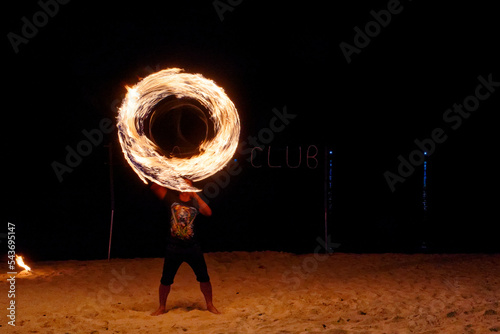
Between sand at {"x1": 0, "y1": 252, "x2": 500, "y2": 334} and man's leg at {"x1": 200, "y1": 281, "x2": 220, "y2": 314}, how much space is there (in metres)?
0.11

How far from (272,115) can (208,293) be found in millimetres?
4240

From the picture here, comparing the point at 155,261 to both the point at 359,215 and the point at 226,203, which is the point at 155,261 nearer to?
the point at 226,203

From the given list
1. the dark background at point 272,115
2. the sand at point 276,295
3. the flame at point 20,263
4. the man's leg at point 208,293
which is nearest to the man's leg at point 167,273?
the sand at point 276,295

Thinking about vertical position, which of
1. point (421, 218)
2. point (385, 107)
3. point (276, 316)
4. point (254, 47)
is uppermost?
point (254, 47)

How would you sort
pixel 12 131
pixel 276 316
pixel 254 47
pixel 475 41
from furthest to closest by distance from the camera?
pixel 475 41 → pixel 254 47 → pixel 12 131 → pixel 276 316

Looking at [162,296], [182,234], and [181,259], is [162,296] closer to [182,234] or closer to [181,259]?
[181,259]

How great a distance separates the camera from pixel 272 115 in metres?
8.85

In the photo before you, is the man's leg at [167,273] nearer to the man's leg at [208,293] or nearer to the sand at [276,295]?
the sand at [276,295]

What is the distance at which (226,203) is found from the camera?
9023 millimetres

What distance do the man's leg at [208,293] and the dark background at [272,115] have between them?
3546 mm

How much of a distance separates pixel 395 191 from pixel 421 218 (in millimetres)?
731

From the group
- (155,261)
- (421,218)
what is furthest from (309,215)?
(155,261)

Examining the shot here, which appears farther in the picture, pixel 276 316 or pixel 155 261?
pixel 155 261

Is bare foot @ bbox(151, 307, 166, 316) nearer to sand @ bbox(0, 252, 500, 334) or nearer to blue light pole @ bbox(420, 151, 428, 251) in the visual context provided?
sand @ bbox(0, 252, 500, 334)
